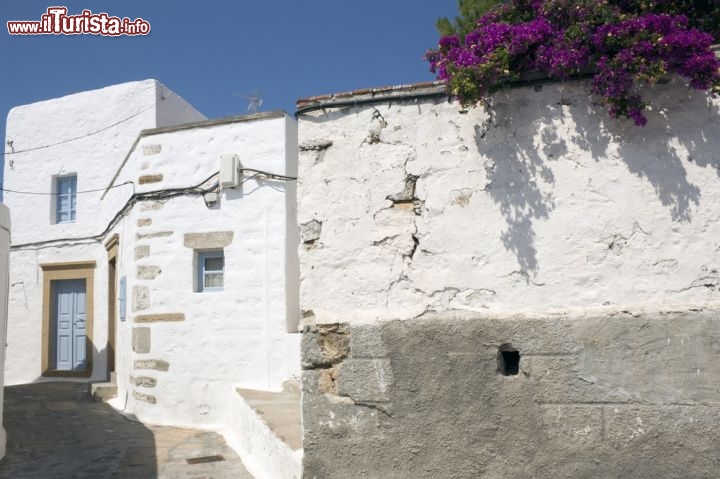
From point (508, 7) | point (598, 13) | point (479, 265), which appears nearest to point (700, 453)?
point (479, 265)

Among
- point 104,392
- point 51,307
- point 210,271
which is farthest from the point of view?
point 51,307

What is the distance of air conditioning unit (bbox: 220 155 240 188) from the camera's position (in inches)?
334

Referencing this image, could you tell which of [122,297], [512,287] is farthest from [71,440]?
[512,287]

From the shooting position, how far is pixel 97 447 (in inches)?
278

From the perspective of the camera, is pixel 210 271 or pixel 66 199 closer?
pixel 210 271

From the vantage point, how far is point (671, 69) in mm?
3830

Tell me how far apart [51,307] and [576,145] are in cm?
1125

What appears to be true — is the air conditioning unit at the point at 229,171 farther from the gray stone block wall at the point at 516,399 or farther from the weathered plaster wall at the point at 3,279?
the gray stone block wall at the point at 516,399

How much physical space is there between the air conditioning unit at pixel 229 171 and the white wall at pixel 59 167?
4198mm

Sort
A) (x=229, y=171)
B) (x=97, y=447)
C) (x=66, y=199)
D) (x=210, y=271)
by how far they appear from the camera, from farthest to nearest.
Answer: (x=66, y=199) < (x=210, y=271) < (x=229, y=171) < (x=97, y=447)

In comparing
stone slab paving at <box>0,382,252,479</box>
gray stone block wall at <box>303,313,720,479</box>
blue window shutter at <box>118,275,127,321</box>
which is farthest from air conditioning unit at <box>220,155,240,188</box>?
gray stone block wall at <box>303,313,720,479</box>

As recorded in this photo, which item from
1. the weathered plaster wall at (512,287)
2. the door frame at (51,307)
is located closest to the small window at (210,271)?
the door frame at (51,307)

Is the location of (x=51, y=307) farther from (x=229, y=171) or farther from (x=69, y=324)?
(x=229, y=171)

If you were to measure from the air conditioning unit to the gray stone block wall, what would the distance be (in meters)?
4.60
